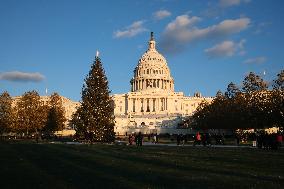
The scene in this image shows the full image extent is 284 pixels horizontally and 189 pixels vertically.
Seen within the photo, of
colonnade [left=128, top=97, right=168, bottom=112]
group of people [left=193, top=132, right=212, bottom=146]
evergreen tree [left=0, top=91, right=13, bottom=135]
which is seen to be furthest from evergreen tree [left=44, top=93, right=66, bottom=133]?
colonnade [left=128, top=97, right=168, bottom=112]

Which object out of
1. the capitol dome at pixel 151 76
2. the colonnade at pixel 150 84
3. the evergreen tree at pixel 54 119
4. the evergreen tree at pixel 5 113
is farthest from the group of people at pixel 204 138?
the colonnade at pixel 150 84

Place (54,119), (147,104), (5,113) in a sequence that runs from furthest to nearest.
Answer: (147,104)
(5,113)
(54,119)

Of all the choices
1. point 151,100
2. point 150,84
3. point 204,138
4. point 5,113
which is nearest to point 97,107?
point 204,138

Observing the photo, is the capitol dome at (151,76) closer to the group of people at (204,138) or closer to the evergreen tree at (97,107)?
the evergreen tree at (97,107)

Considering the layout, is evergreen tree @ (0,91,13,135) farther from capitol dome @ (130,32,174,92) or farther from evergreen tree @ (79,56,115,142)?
capitol dome @ (130,32,174,92)

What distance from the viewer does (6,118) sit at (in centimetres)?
10212

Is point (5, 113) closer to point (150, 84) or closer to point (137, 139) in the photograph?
point (137, 139)

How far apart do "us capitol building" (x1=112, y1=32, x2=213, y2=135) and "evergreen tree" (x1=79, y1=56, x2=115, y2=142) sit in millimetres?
69017

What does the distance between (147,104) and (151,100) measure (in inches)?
91.0

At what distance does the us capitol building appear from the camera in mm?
142375

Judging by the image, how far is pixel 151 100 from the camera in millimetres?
178000

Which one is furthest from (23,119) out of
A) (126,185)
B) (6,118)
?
(126,185)

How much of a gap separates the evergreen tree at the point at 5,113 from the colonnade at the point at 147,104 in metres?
72.6

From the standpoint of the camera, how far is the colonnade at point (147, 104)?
176750 millimetres
